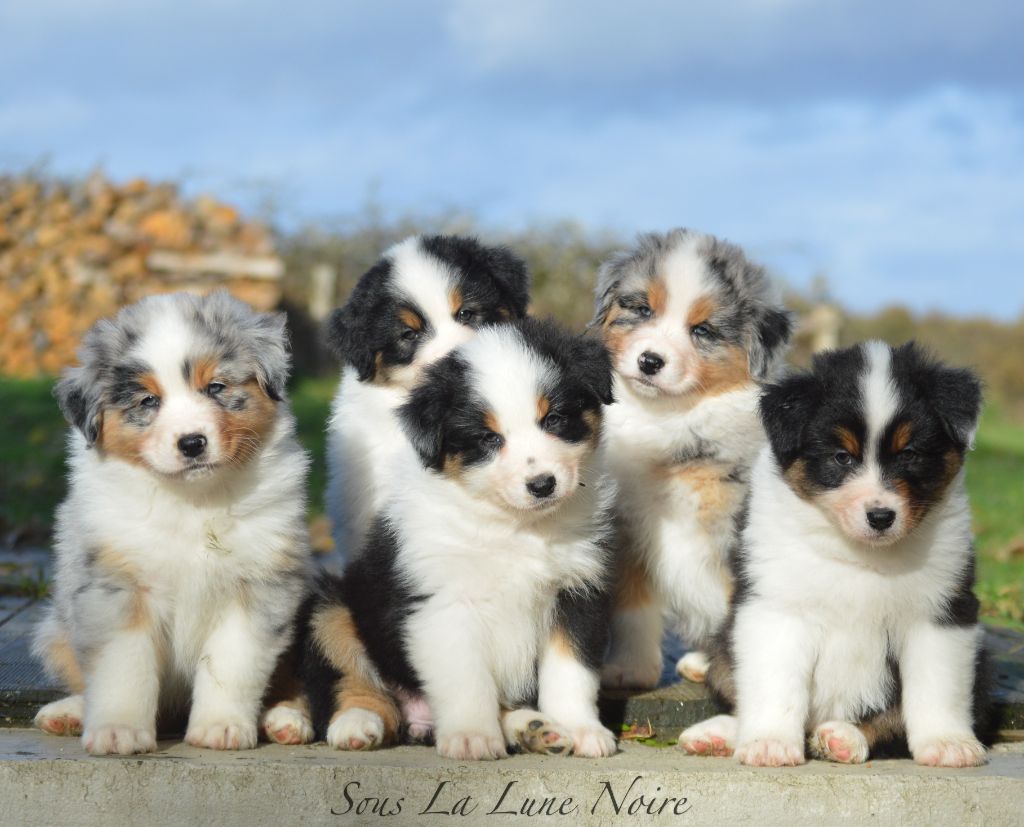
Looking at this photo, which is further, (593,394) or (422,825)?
(593,394)

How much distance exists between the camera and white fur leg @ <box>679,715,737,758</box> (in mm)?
4453

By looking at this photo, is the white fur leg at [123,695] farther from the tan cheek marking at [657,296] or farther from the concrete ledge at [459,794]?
the tan cheek marking at [657,296]

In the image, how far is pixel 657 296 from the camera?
528 centimetres

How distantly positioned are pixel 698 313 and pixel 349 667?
80.6 inches

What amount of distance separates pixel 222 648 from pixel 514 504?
1173 mm

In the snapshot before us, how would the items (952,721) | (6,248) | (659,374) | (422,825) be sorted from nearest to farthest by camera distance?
(422,825) → (952,721) → (659,374) → (6,248)

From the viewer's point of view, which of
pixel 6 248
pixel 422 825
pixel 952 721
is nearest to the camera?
pixel 422 825

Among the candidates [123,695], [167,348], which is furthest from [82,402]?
[123,695]

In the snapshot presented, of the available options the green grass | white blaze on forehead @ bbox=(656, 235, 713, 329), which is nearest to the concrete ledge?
white blaze on forehead @ bbox=(656, 235, 713, 329)

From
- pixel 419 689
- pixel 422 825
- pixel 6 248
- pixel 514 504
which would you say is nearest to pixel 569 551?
pixel 514 504

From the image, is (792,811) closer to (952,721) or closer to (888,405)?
(952,721)

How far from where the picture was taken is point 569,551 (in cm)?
451

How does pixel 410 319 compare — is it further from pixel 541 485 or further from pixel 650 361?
pixel 541 485

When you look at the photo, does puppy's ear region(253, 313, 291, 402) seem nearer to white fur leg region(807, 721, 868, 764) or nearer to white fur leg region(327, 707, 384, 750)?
white fur leg region(327, 707, 384, 750)
